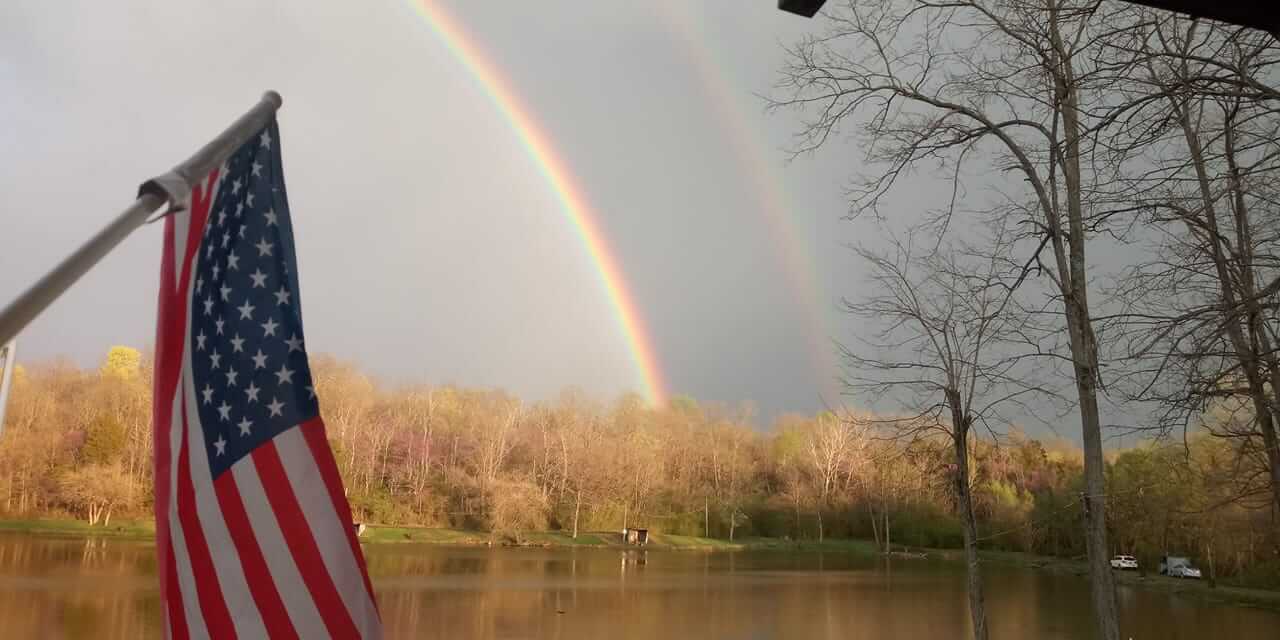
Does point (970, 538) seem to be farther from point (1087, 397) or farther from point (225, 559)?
point (225, 559)

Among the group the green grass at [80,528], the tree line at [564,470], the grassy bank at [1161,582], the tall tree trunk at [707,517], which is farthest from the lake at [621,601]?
the tall tree trunk at [707,517]

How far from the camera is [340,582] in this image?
9.33 ft

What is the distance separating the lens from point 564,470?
74000mm

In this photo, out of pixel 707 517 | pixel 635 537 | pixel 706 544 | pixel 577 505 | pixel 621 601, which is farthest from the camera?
pixel 707 517

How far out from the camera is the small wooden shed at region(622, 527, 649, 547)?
69.7 metres

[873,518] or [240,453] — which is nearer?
[240,453]

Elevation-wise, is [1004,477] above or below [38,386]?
below

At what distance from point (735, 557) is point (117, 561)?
39.7m

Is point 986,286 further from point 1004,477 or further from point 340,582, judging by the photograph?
point 1004,477

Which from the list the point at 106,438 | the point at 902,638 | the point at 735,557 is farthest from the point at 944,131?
the point at 106,438

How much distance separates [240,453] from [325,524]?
0.35 m

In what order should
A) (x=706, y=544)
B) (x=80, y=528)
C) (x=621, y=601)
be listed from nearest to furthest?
1. (x=621, y=601)
2. (x=80, y=528)
3. (x=706, y=544)

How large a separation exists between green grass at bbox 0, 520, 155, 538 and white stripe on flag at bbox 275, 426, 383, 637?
54.7 meters

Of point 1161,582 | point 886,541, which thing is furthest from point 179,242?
point 886,541
